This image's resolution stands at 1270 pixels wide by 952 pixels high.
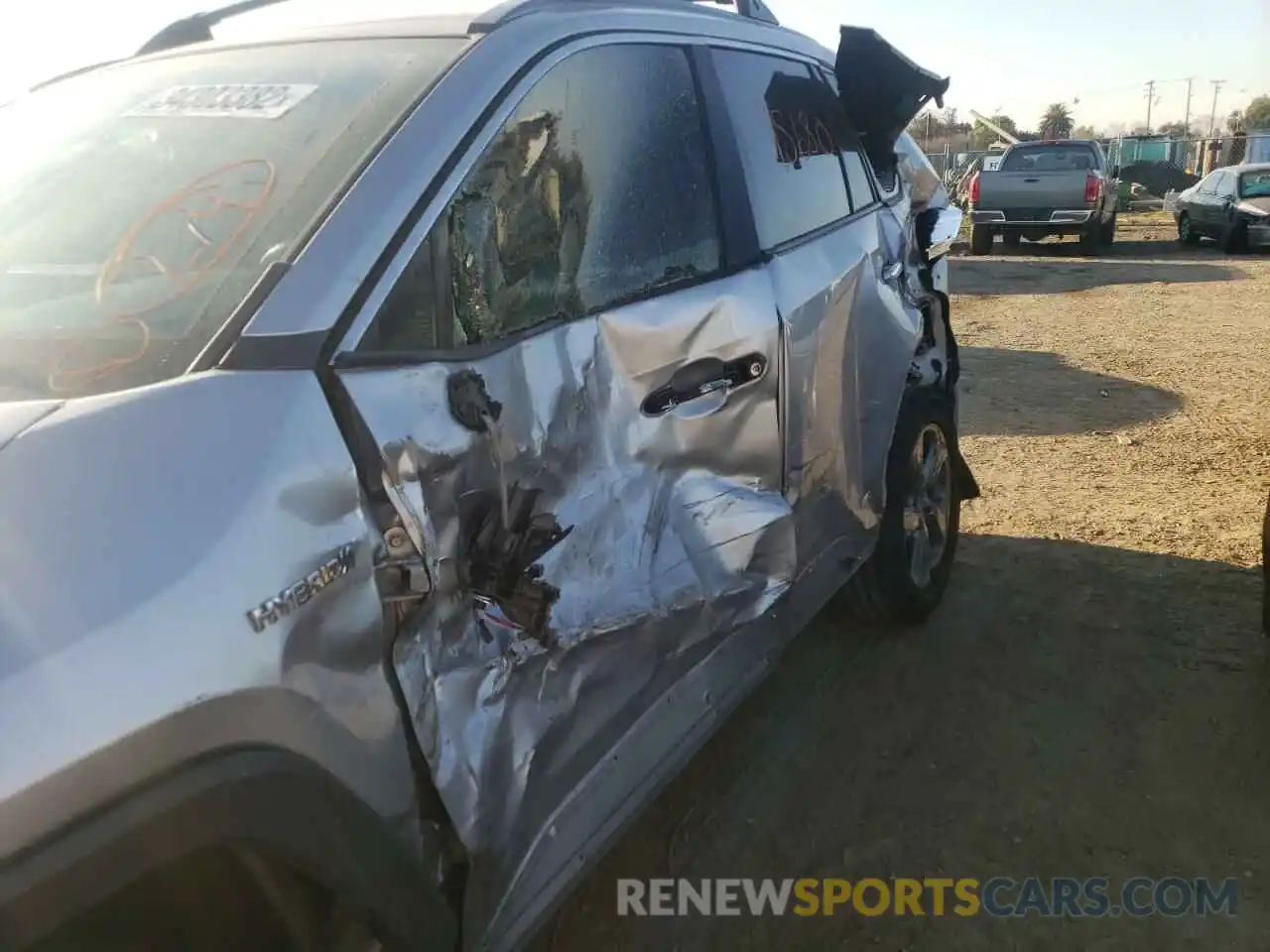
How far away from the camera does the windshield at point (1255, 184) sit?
658 inches

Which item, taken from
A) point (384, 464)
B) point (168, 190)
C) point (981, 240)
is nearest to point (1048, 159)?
point (981, 240)

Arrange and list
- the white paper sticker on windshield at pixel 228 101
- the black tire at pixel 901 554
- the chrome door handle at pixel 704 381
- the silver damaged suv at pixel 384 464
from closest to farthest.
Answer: the silver damaged suv at pixel 384 464 < the white paper sticker on windshield at pixel 228 101 < the chrome door handle at pixel 704 381 < the black tire at pixel 901 554

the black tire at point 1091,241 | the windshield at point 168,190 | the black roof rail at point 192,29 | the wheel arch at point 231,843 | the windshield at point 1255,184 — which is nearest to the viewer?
the wheel arch at point 231,843

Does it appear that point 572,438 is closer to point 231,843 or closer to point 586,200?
point 586,200

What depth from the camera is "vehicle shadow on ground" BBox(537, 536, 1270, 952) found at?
2518mm

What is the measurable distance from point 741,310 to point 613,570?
797 mm

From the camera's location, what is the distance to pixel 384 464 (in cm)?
154

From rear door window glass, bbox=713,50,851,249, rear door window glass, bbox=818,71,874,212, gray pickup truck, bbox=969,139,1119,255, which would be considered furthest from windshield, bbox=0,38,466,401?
gray pickup truck, bbox=969,139,1119,255

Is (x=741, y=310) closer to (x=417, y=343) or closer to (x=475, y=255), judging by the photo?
(x=475, y=255)

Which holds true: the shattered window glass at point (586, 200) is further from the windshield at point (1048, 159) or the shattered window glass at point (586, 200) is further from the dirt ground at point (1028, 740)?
the windshield at point (1048, 159)

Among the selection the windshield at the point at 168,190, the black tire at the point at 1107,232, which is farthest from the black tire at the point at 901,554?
the black tire at the point at 1107,232

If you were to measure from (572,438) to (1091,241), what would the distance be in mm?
17572

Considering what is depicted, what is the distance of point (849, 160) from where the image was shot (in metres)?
3.81

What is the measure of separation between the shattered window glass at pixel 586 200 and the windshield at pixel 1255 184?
17.3m
